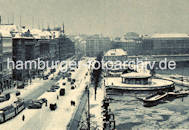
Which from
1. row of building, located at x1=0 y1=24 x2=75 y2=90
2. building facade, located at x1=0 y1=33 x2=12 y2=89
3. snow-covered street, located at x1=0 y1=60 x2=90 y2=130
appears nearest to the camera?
snow-covered street, located at x1=0 y1=60 x2=90 y2=130

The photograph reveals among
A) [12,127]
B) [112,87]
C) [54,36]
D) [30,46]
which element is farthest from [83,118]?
[54,36]

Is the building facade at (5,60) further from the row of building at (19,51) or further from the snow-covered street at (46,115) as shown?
the snow-covered street at (46,115)

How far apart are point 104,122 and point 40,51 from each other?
86407mm

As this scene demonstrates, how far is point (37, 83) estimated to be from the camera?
293ft

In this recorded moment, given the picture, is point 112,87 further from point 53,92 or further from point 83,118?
point 83,118

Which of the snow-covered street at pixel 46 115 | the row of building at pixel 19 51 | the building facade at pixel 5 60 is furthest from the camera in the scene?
the row of building at pixel 19 51

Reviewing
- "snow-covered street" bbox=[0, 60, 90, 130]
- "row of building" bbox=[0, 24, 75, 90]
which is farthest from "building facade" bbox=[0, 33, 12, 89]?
"snow-covered street" bbox=[0, 60, 90, 130]

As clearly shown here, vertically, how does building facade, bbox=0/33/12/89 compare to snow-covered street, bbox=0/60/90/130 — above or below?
above

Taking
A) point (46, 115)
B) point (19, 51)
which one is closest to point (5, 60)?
point (19, 51)

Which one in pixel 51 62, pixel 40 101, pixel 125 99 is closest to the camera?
pixel 40 101

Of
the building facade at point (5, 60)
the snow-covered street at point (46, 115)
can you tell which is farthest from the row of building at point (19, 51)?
the snow-covered street at point (46, 115)

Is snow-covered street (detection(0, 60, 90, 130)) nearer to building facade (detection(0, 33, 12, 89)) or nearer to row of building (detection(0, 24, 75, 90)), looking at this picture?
building facade (detection(0, 33, 12, 89))

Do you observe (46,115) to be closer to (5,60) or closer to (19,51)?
(5,60)

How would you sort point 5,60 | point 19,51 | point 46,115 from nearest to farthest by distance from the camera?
point 46,115
point 5,60
point 19,51
